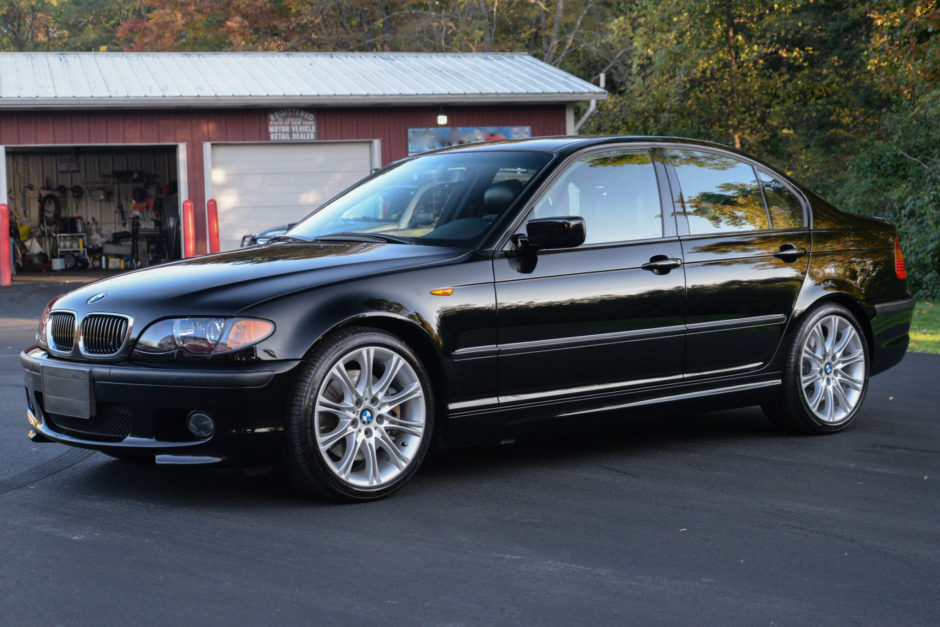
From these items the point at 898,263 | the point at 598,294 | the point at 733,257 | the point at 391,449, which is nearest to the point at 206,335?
the point at 391,449

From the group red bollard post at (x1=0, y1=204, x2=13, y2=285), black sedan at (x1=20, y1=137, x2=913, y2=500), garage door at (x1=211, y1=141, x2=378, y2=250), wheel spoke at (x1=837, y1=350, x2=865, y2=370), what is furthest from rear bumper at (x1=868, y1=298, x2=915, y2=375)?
red bollard post at (x1=0, y1=204, x2=13, y2=285)

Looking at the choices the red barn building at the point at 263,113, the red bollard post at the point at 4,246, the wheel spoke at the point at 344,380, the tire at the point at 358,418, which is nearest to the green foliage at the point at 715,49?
the red barn building at the point at 263,113

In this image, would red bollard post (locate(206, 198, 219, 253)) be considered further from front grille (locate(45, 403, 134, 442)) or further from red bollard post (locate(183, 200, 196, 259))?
front grille (locate(45, 403, 134, 442))

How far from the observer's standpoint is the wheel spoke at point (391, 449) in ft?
16.8

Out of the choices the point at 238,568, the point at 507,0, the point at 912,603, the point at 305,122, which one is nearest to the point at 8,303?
the point at 305,122

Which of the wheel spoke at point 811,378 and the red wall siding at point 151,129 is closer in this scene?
the wheel spoke at point 811,378

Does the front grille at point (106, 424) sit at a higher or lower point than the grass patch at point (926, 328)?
higher

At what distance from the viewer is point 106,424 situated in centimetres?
498

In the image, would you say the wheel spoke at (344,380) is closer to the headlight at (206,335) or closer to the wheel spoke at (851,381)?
the headlight at (206,335)

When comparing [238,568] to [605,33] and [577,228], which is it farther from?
[605,33]

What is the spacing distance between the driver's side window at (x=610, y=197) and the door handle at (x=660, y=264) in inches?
5.2

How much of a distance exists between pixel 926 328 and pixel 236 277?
10.3 meters

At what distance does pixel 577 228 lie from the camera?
5449 mm

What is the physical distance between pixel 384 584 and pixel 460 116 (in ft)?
67.3
